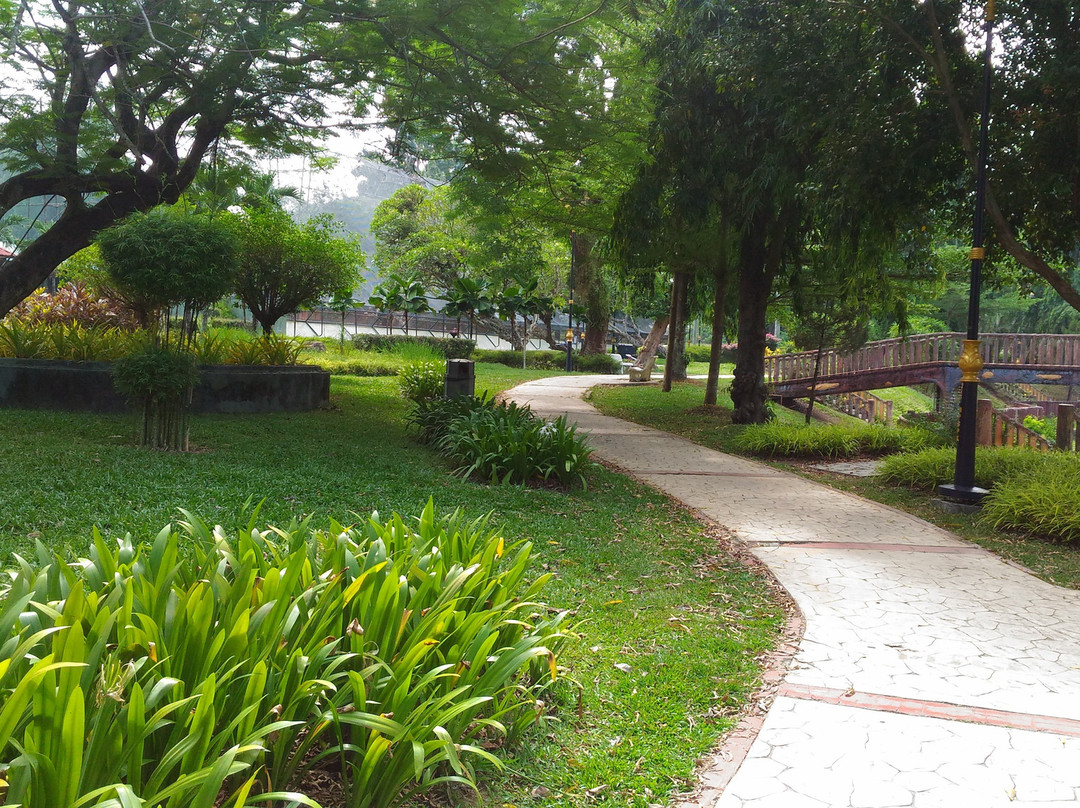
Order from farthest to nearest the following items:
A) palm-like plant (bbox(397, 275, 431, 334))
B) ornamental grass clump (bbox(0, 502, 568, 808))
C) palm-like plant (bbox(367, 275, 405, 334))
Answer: palm-like plant (bbox(397, 275, 431, 334))
palm-like plant (bbox(367, 275, 405, 334))
ornamental grass clump (bbox(0, 502, 568, 808))

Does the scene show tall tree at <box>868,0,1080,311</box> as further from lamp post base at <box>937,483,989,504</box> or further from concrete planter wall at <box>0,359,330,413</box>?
concrete planter wall at <box>0,359,330,413</box>

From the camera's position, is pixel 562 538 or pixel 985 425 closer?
pixel 562 538

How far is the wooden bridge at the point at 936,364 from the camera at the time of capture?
21.1 metres

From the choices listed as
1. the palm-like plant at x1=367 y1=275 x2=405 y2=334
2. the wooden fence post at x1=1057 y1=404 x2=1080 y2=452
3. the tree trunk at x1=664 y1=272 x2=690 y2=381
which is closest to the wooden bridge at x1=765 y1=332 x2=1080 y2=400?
the tree trunk at x1=664 y1=272 x2=690 y2=381

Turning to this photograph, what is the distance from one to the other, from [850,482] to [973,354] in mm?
2742

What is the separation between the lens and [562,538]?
6352 mm

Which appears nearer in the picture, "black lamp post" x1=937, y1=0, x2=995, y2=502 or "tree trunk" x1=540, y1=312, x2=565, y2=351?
"black lamp post" x1=937, y1=0, x2=995, y2=502

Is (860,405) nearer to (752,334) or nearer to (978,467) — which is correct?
(752,334)

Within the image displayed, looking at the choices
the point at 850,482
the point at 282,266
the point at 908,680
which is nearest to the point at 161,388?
the point at 908,680

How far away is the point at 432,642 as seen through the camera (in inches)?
112

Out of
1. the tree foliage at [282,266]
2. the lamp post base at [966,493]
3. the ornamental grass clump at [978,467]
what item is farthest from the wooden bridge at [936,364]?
the lamp post base at [966,493]

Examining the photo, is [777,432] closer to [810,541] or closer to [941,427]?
[941,427]

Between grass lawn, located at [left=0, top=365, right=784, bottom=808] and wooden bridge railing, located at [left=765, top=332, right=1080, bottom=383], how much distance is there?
1511 cm

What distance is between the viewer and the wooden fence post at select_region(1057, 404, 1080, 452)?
483 inches
